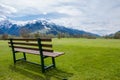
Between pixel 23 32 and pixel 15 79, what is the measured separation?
164ft

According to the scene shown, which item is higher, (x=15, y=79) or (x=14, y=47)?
(x=14, y=47)

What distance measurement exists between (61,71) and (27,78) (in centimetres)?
165

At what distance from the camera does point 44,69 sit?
24.2 ft

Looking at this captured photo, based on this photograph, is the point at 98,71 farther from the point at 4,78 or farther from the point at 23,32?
the point at 23,32

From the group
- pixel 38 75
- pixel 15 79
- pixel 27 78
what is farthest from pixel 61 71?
pixel 15 79

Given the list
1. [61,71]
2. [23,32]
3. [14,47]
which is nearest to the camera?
[61,71]

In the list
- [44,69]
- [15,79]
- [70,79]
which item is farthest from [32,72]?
[70,79]

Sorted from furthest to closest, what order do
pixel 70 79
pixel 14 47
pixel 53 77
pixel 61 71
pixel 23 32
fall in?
pixel 23 32, pixel 14 47, pixel 61 71, pixel 53 77, pixel 70 79

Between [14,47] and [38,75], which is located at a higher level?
[14,47]

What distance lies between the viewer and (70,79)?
6.19 metres

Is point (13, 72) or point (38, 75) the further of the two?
point (13, 72)

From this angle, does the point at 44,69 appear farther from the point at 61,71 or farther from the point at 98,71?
the point at 98,71

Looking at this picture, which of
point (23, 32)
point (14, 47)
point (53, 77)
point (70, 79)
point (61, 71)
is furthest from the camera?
point (23, 32)

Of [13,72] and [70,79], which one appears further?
[13,72]
